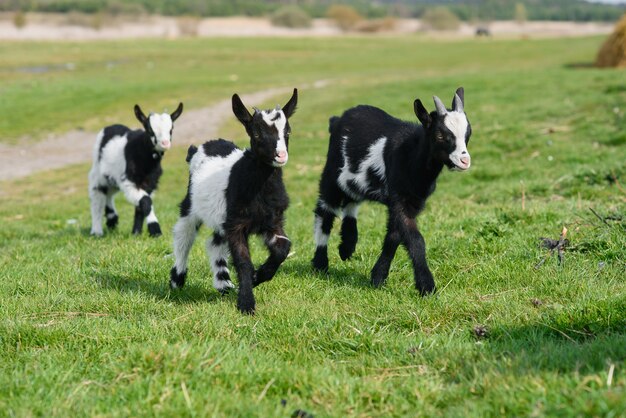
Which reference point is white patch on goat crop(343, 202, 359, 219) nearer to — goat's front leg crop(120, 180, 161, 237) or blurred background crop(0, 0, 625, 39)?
goat's front leg crop(120, 180, 161, 237)

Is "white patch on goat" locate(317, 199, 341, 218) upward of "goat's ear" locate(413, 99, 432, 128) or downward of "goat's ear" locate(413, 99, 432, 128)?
downward

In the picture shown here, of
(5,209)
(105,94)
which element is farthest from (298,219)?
→ (105,94)

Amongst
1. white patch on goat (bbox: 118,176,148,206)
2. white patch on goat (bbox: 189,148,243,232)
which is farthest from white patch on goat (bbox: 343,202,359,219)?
white patch on goat (bbox: 118,176,148,206)

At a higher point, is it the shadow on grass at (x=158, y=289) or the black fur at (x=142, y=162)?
the black fur at (x=142, y=162)

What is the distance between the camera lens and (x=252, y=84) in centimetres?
3909

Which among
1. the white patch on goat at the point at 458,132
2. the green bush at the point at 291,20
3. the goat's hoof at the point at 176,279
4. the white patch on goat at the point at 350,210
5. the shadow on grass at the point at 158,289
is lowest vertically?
the green bush at the point at 291,20

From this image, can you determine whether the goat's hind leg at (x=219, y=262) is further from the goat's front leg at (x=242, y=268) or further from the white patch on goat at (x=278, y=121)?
the white patch on goat at (x=278, y=121)

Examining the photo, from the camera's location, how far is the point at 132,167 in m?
11.5

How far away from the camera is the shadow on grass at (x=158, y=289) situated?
7.18 meters

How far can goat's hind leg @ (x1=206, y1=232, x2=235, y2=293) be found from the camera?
24.5 feet

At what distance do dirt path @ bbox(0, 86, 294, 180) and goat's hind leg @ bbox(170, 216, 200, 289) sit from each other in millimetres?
12709

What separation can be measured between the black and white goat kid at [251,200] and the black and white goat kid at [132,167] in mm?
3609

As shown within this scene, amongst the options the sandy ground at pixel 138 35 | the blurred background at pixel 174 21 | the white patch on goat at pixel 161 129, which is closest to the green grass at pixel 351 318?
the white patch on goat at pixel 161 129

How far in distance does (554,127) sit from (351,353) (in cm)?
1433
